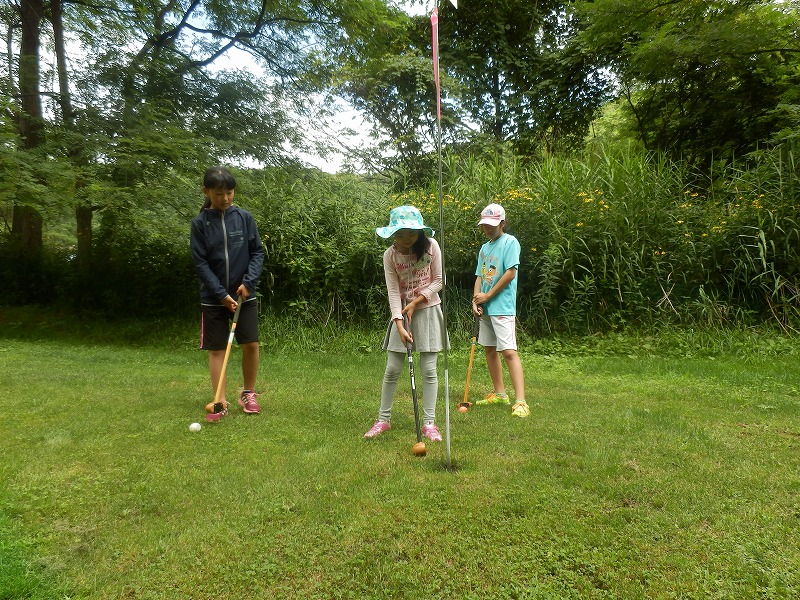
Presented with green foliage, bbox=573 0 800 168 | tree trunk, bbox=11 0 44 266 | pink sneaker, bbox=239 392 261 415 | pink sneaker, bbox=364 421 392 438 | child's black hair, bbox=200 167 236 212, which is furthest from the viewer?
tree trunk, bbox=11 0 44 266

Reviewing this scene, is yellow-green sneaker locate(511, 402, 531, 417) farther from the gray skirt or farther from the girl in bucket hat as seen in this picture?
the gray skirt

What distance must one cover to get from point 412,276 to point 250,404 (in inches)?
68.2

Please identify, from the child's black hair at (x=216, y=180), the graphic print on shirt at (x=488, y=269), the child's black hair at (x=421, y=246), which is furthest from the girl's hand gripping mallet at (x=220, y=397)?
the graphic print on shirt at (x=488, y=269)

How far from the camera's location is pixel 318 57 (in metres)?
10.1

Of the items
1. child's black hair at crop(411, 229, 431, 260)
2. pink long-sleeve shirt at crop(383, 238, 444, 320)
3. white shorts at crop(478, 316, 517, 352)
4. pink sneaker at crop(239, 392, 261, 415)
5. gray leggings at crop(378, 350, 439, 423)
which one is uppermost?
child's black hair at crop(411, 229, 431, 260)

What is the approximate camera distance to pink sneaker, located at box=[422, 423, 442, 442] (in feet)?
11.5

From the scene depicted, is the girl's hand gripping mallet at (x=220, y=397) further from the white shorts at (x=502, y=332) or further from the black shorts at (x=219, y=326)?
the white shorts at (x=502, y=332)

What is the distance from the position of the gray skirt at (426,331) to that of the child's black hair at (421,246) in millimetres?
365

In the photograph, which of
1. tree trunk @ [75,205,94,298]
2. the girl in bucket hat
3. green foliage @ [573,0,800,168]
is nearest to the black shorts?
the girl in bucket hat

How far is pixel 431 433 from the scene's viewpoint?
11.6ft

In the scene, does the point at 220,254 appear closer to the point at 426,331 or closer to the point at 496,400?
the point at 426,331

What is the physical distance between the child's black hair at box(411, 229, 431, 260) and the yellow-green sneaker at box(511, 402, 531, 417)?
1466 millimetres

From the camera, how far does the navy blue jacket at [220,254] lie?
403 cm

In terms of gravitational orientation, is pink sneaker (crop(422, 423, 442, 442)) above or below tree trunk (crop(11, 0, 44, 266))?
below
